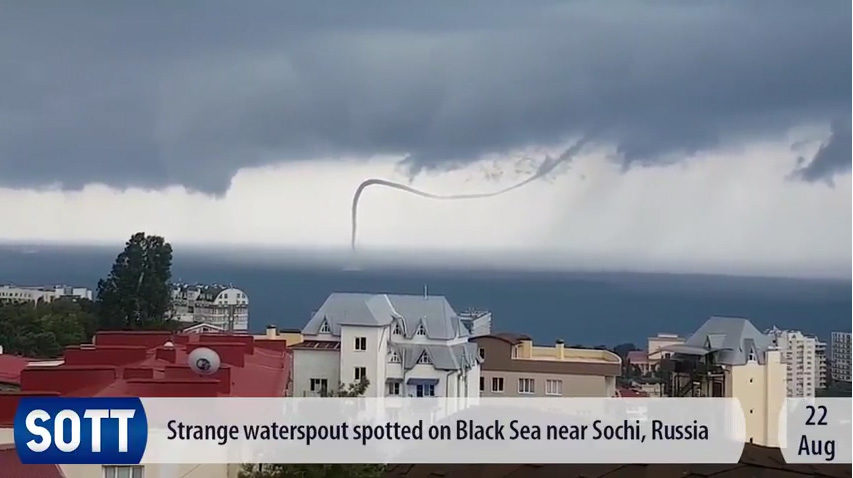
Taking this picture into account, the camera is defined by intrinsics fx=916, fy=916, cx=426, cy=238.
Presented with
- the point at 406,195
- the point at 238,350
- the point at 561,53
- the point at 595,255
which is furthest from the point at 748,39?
the point at 238,350

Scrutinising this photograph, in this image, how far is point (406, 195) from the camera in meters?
2.46

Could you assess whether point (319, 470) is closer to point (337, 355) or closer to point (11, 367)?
point (337, 355)

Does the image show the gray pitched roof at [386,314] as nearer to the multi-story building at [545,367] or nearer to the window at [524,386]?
the multi-story building at [545,367]

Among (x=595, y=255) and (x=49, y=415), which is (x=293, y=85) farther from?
(x=49, y=415)

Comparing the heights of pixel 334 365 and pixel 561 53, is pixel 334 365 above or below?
below

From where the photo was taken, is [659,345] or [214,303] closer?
[659,345]

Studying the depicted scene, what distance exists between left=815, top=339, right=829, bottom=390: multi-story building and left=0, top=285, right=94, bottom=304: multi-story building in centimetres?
195

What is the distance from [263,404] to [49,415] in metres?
0.56

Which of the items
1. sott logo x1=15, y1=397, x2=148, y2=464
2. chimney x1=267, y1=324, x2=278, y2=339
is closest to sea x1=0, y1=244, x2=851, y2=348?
chimney x1=267, y1=324, x2=278, y2=339

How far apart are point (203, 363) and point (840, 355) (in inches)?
66.2

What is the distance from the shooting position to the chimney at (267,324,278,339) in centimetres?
249

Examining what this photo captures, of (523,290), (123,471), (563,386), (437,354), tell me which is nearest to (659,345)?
(563,386)

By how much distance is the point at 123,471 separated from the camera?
2.40 meters

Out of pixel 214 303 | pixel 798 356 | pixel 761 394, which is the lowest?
pixel 761 394
